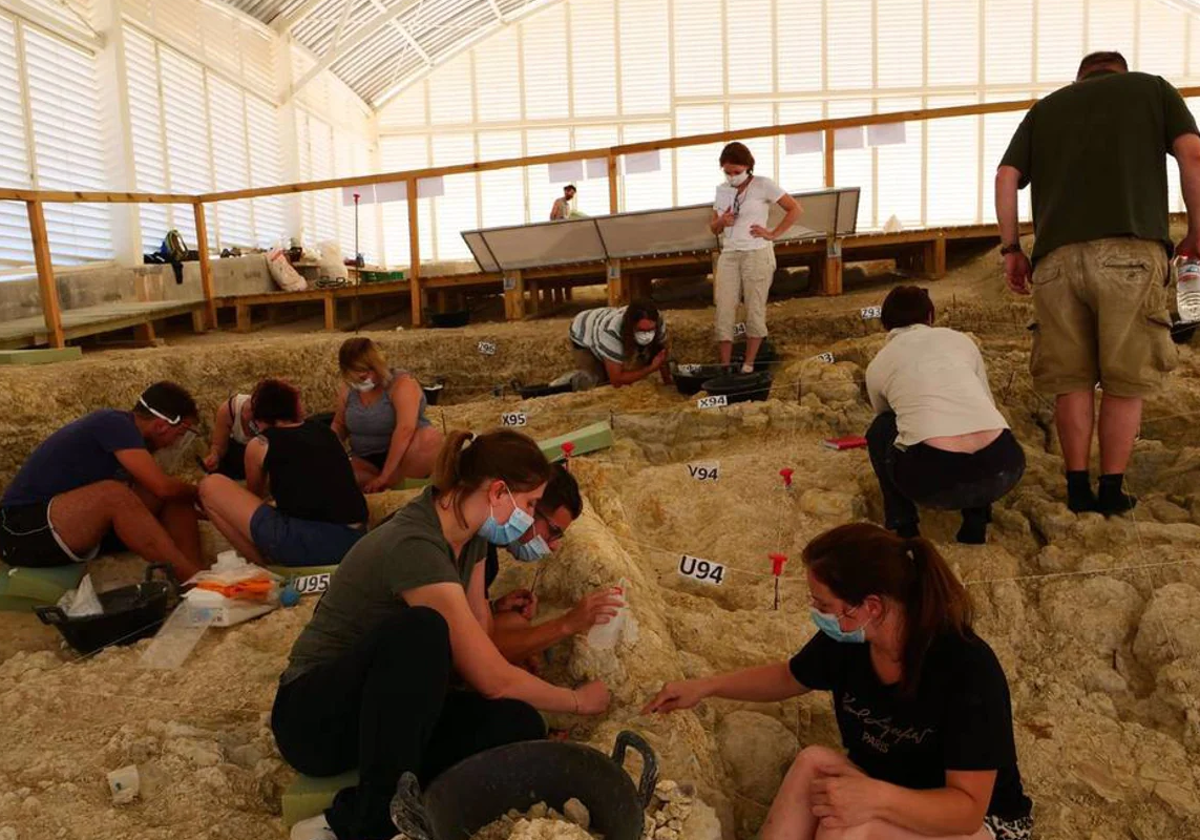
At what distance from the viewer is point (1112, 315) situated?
3.55 m

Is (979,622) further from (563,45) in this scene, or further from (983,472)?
(563,45)

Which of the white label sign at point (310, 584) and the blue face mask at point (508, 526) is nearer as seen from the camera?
the blue face mask at point (508, 526)

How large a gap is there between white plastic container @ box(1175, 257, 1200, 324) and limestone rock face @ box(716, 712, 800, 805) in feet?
7.91

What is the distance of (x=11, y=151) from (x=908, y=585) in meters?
10.9

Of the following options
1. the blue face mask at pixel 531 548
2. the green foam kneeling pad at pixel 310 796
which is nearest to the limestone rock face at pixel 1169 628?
the blue face mask at pixel 531 548

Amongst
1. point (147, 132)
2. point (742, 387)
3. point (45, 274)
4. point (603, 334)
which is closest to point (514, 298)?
point (603, 334)

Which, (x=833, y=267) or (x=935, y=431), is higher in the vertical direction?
(x=833, y=267)

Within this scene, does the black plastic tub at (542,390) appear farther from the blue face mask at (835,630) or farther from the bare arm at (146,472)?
the blue face mask at (835,630)

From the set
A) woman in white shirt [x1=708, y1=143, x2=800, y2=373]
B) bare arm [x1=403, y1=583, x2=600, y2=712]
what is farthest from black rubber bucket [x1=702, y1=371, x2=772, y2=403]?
bare arm [x1=403, y1=583, x2=600, y2=712]

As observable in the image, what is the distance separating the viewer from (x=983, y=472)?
11.1 feet

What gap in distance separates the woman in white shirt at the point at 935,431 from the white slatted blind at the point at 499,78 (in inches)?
687

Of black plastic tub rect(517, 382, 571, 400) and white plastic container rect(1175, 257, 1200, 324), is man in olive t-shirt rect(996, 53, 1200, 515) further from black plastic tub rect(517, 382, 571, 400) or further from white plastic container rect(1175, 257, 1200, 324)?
black plastic tub rect(517, 382, 571, 400)

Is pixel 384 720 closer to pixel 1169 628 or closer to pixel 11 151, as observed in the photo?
pixel 1169 628

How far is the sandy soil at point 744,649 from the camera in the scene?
2.48 meters
